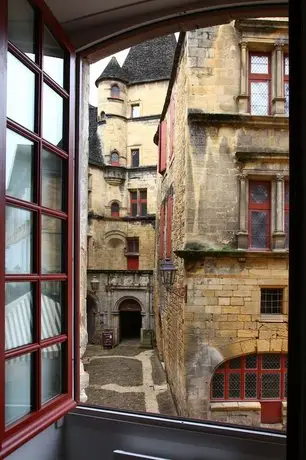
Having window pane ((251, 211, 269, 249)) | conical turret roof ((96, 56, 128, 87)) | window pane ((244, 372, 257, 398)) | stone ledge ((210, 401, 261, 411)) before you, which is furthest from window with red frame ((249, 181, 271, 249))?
conical turret roof ((96, 56, 128, 87))

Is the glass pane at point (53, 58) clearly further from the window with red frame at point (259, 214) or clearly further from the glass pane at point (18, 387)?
the window with red frame at point (259, 214)

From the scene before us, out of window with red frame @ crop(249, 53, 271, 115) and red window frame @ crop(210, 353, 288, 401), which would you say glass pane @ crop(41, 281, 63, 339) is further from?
window with red frame @ crop(249, 53, 271, 115)

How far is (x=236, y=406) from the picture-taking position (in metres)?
6.34

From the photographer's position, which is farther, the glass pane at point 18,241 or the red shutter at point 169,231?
the red shutter at point 169,231

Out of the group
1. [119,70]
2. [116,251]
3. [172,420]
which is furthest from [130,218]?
[172,420]

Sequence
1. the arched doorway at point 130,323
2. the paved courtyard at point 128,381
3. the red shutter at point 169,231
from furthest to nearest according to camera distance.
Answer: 1. the arched doorway at point 130,323
2. the red shutter at point 169,231
3. the paved courtyard at point 128,381

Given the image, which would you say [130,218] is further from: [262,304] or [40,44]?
[40,44]

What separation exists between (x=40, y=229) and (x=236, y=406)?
235 inches

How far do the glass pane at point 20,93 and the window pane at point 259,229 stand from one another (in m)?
5.85

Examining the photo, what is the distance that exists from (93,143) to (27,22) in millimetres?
16955

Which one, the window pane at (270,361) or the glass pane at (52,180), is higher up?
the glass pane at (52,180)

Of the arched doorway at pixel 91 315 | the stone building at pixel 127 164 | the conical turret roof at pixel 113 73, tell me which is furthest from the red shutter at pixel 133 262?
the conical turret roof at pixel 113 73

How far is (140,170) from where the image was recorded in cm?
1733

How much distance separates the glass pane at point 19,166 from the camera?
131 centimetres
